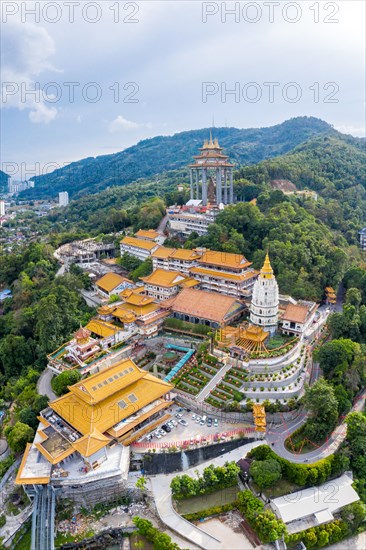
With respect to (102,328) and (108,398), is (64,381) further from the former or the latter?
(102,328)

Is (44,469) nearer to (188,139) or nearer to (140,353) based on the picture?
(140,353)

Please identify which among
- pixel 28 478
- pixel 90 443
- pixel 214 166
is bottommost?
pixel 28 478

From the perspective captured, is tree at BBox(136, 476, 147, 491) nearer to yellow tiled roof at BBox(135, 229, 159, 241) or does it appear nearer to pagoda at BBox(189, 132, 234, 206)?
yellow tiled roof at BBox(135, 229, 159, 241)

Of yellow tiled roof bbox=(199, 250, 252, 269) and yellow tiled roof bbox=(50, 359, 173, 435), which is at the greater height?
yellow tiled roof bbox=(199, 250, 252, 269)

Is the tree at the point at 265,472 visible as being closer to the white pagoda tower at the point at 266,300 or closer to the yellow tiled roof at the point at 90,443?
the yellow tiled roof at the point at 90,443

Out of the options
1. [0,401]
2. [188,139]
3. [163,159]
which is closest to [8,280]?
[0,401]

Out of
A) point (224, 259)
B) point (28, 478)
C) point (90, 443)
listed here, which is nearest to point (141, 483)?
point (90, 443)

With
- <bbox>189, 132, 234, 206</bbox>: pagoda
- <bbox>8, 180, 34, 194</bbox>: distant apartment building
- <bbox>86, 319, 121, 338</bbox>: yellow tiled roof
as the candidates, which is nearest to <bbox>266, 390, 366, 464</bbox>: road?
<bbox>86, 319, 121, 338</bbox>: yellow tiled roof
